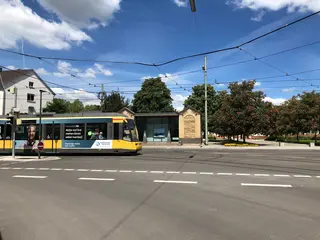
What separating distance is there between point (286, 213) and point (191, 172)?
5.76 m

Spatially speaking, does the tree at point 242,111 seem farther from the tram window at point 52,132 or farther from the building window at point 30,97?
the building window at point 30,97

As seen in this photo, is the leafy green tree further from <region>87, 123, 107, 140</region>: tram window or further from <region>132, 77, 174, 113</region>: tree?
<region>87, 123, 107, 140</region>: tram window

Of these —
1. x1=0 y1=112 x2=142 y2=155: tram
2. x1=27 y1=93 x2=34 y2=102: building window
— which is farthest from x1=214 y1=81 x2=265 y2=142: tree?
x1=27 y1=93 x2=34 y2=102: building window

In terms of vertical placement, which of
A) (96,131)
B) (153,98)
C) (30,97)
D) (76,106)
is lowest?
(96,131)

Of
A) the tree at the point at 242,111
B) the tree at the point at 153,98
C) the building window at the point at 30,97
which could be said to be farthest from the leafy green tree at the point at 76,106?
the tree at the point at 242,111

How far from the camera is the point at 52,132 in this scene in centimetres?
2116

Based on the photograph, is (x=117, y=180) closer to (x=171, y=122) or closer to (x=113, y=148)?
(x=113, y=148)

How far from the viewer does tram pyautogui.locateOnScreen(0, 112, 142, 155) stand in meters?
20.0

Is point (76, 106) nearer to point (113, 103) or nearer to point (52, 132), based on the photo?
point (113, 103)

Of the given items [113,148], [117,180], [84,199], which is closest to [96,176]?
[117,180]

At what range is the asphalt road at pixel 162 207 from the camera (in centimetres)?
467

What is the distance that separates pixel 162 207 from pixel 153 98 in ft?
179

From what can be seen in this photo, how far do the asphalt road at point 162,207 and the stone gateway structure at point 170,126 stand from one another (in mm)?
28913

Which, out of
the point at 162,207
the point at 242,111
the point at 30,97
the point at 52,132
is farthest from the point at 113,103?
the point at 162,207
